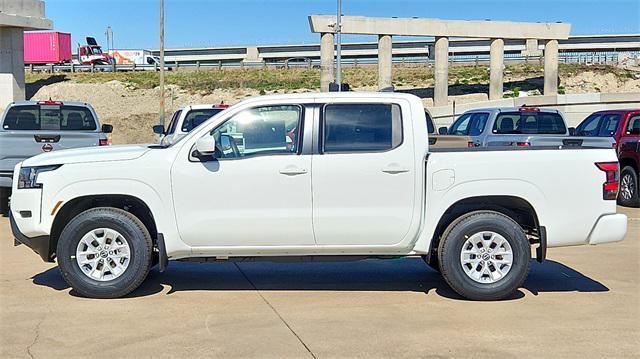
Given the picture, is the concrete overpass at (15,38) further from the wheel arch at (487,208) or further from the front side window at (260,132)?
the wheel arch at (487,208)

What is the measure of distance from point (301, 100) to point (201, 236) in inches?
63.7

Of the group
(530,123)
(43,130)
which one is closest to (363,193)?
(43,130)

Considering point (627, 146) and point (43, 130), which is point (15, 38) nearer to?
point (43, 130)

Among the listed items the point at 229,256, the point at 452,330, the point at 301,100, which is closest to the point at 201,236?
the point at 229,256

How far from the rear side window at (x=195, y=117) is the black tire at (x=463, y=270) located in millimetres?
7894

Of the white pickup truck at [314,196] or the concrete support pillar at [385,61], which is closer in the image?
the white pickup truck at [314,196]

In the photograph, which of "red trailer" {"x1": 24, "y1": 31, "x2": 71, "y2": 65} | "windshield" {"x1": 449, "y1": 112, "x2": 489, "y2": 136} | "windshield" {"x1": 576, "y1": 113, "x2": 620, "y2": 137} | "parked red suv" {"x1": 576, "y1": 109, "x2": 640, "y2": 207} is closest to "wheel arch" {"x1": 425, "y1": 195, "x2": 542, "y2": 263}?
"parked red suv" {"x1": 576, "y1": 109, "x2": 640, "y2": 207}

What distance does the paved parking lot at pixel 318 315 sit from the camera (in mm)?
5699

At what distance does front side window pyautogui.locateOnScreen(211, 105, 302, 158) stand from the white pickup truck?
1 cm

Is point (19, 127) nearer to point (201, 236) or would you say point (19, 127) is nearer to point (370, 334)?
point (201, 236)

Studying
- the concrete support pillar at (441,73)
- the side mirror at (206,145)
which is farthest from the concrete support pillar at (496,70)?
the side mirror at (206,145)

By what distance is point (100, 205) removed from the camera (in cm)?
739

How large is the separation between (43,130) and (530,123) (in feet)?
31.8

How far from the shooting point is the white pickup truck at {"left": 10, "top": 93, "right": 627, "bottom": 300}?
7012 millimetres
